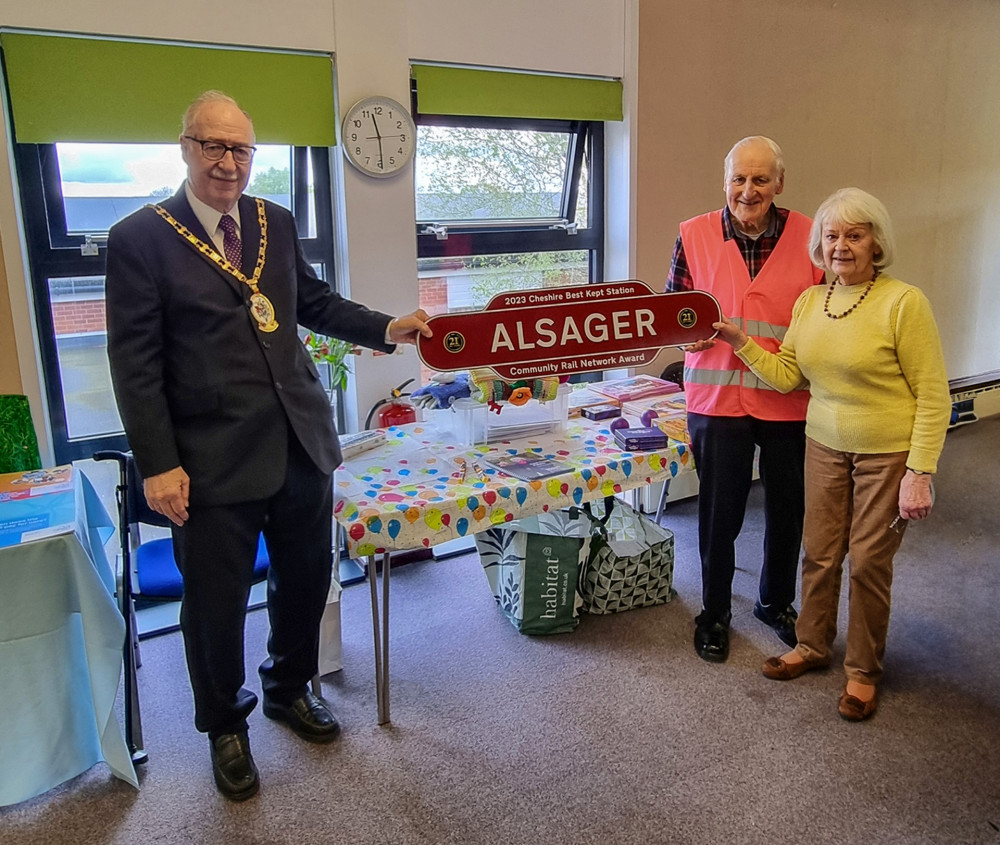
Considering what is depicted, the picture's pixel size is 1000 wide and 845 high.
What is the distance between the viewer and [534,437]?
2.80m

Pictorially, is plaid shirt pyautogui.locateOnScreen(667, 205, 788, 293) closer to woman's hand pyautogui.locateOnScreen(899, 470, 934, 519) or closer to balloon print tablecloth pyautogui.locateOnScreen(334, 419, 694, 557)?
balloon print tablecloth pyautogui.locateOnScreen(334, 419, 694, 557)

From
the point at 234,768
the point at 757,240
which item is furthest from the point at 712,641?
the point at 234,768

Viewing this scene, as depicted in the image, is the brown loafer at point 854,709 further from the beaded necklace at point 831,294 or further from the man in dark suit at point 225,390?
the man in dark suit at point 225,390

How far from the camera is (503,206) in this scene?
380 cm

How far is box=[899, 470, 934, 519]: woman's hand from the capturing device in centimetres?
208

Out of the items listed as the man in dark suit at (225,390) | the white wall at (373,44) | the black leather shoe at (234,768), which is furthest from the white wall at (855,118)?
the black leather shoe at (234,768)

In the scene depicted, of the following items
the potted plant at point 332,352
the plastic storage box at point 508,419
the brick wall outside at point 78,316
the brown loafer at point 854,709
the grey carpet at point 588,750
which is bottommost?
the grey carpet at point 588,750

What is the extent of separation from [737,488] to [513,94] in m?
2.01

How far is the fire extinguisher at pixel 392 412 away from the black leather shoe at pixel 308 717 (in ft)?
4.05

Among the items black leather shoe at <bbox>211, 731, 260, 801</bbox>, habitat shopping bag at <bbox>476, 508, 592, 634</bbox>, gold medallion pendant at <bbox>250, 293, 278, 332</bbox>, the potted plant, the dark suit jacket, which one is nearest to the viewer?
the dark suit jacket

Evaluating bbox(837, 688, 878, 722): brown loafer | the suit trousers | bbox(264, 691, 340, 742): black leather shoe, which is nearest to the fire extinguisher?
bbox(264, 691, 340, 742): black leather shoe

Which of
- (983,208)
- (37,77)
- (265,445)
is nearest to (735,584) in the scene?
(265,445)

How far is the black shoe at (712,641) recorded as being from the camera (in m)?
2.66

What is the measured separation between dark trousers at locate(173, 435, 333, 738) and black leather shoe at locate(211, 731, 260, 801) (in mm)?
31
